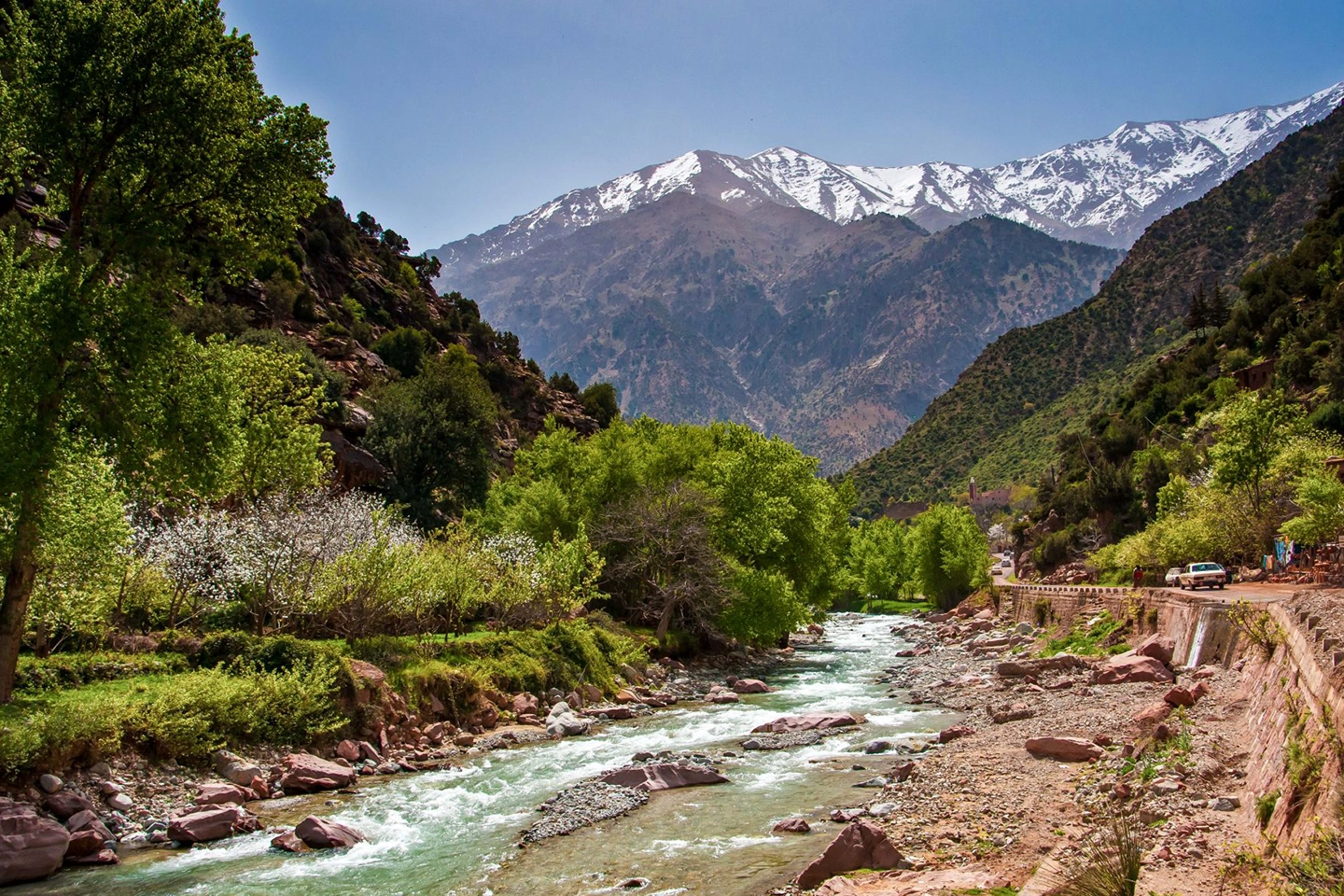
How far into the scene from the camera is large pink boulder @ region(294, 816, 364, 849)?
16.3 m

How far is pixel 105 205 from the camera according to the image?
17734 millimetres

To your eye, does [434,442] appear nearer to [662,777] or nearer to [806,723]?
[806,723]

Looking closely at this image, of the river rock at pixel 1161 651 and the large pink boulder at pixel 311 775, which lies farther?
the river rock at pixel 1161 651

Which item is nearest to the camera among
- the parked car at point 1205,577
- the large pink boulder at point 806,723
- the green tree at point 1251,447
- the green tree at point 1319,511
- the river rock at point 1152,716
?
the river rock at point 1152,716

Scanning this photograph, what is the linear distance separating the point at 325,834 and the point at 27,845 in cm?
462

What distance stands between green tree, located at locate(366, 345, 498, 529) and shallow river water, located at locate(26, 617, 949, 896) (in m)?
30.0

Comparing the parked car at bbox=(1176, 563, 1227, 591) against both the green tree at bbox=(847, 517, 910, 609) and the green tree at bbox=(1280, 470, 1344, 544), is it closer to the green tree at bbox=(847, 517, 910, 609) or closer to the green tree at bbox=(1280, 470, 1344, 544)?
the green tree at bbox=(1280, 470, 1344, 544)

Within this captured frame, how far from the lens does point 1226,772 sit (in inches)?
545

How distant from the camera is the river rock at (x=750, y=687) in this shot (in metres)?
36.7

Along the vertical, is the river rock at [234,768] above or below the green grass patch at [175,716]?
below

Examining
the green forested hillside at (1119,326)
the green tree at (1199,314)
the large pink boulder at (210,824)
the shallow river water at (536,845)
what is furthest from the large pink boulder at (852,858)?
the green forested hillside at (1119,326)

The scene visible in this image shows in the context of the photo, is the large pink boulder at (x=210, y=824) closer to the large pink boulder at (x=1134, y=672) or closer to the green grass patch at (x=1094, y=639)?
the large pink boulder at (x=1134, y=672)

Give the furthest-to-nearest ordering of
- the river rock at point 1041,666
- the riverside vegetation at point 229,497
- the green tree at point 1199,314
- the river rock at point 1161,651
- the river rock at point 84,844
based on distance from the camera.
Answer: the green tree at point 1199,314 < the river rock at point 1041,666 < the river rock at point 1161,651 < the riverside vegetation at point 229,497 < the river rock at point 84,844

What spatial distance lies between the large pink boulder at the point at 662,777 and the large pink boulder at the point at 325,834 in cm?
597
